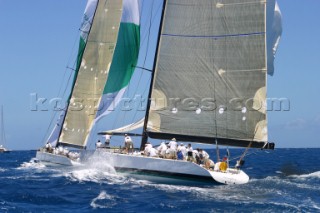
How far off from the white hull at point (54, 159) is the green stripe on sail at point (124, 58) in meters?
7.22

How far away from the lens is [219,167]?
1010 inches

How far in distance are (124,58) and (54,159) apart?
10.8 metres

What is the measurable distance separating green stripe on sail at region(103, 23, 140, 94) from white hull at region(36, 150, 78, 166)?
7221mm

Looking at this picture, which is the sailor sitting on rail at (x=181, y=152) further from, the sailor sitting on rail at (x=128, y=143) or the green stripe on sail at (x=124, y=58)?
the green stripe on sail at (x=124, y=58)

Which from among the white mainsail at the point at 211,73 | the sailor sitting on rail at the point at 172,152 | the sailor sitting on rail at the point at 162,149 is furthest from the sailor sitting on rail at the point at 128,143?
the sailor sitting on rail at the point at 172,152

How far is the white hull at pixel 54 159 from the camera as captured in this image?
123 feet

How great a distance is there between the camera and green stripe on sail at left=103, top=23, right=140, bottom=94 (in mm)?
31922

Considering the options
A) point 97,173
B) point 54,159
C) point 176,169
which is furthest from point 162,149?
point 54,159

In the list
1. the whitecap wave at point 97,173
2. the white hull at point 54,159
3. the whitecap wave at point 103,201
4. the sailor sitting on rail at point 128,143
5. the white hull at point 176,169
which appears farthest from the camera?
the white hull at point 54,159

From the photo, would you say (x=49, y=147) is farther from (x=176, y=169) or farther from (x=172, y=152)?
(x=176, y=169)

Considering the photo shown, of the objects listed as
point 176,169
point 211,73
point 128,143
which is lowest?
point 176,169

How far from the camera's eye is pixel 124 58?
32.0 meters

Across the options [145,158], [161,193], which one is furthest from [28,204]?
[145,158]

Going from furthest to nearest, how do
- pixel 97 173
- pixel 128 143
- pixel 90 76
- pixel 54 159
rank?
pixel 54 159
pixel 90 76
pixel 128 143
pixel 97 173
